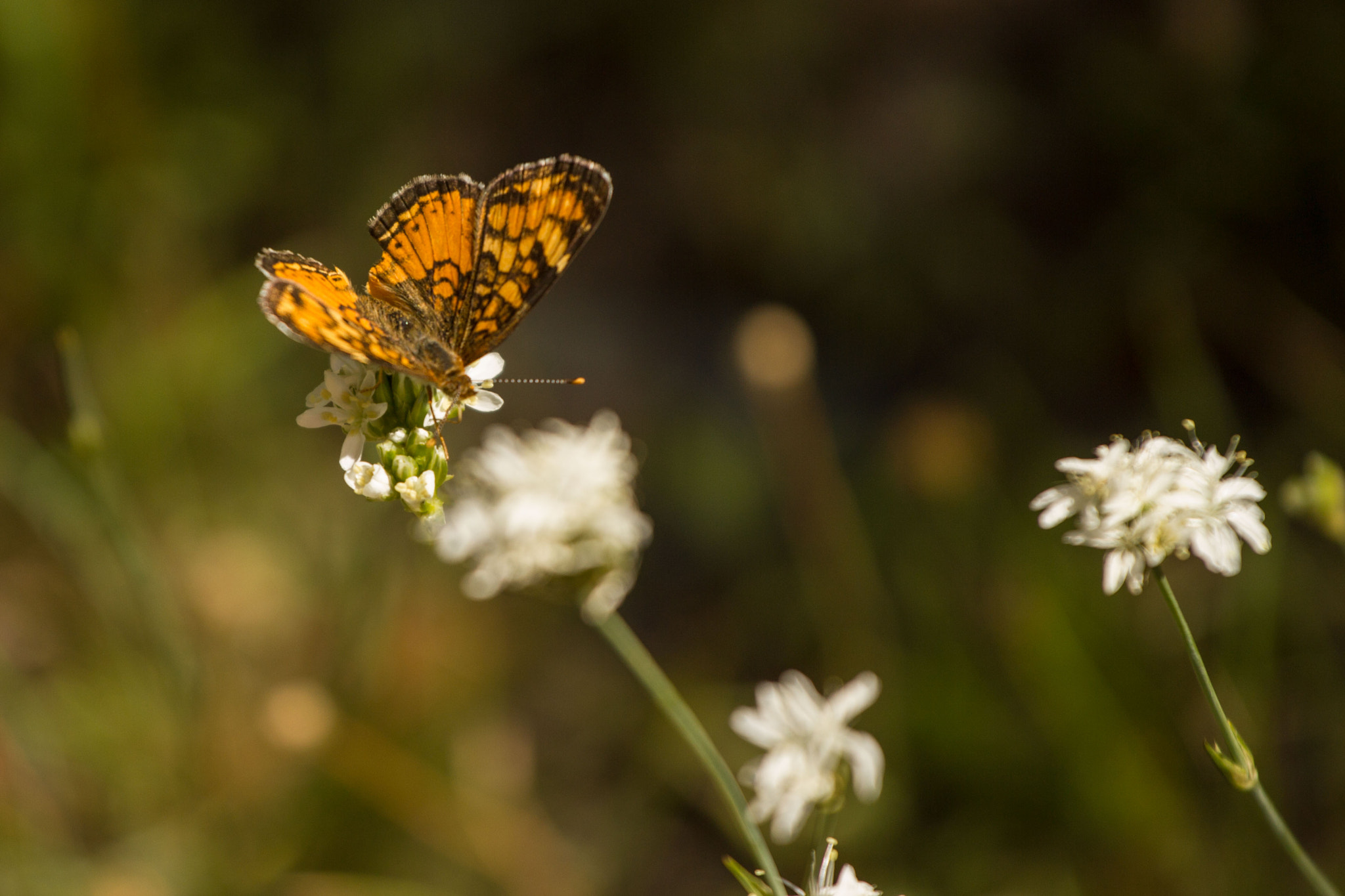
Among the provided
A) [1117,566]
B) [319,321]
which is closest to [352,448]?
[319,321]

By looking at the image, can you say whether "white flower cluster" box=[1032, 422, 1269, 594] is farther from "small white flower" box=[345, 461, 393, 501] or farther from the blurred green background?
the blurred green background

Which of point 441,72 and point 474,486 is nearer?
point 474,486

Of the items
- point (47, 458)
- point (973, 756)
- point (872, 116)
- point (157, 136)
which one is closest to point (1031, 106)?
point (872, 116)

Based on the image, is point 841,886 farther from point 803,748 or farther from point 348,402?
point 348,402

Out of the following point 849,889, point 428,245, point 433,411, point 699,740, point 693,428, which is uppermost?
point 693,428

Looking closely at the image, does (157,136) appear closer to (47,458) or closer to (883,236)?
(47,458)

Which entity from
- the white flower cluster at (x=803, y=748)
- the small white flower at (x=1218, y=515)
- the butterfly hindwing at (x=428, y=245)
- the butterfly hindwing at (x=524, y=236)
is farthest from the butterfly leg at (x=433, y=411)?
the small white flower at (x=1218, y=515)
